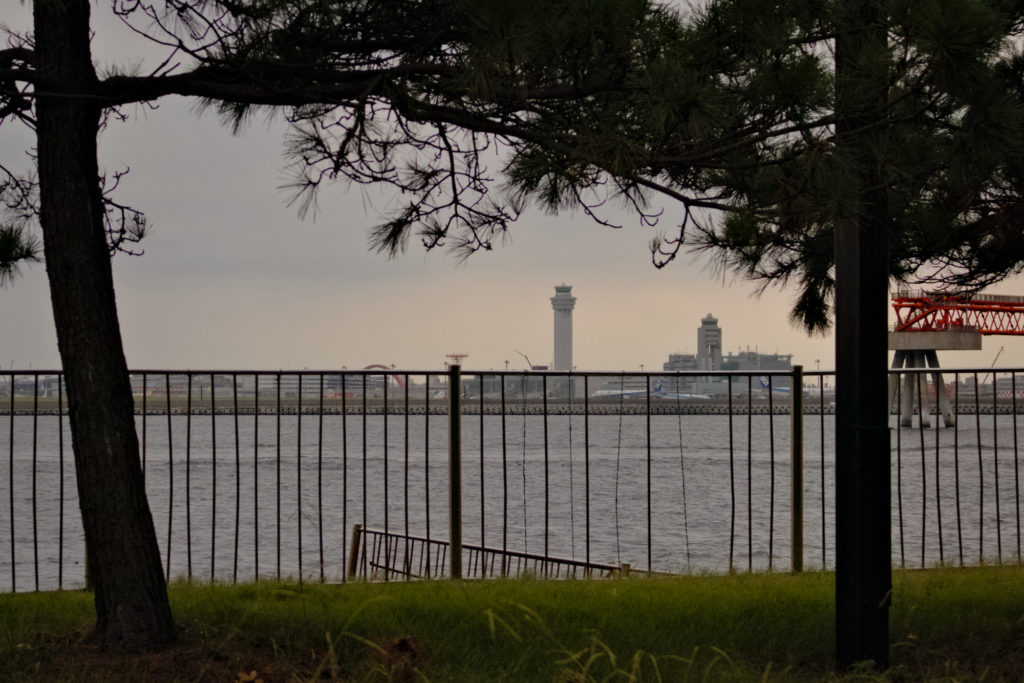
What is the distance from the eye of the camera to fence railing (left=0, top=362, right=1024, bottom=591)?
6.97 metres

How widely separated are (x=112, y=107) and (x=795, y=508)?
4.63 metres

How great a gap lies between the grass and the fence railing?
0.68 m

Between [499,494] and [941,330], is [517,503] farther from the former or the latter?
[941,330]

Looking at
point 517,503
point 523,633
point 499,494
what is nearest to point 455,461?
point 523,633

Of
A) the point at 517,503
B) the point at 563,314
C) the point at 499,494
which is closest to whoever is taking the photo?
the point at 517,503

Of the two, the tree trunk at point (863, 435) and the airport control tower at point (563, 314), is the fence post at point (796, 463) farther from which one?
the airport control tower at point (563, 314)

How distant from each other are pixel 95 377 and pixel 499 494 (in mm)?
41532

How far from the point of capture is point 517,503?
139ft

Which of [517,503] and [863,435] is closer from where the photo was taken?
[863,435]

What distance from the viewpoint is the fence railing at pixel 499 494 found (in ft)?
22.9

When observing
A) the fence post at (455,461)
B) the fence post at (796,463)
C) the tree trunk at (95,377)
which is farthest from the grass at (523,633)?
the fence post at (796,463)

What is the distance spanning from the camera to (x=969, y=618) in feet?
17.6

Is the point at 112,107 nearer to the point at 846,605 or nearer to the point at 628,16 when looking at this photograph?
the point at 628,16

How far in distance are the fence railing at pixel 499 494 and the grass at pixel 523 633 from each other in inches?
27.0
